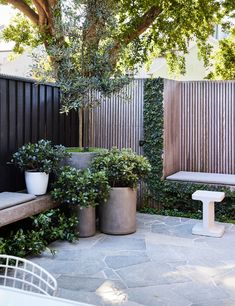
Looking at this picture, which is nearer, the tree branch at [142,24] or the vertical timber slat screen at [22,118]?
the vertical timber slat screen at [22,118]

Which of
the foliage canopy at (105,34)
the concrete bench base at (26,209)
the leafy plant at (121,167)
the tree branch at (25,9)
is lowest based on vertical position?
the concrete bench base at (26,209)

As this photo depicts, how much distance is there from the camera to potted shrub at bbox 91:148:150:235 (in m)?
5.73

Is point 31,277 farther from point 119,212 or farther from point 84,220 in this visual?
point 119,212

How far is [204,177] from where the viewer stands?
7047 mm

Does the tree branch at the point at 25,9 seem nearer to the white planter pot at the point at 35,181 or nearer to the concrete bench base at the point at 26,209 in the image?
the white planter pot at the point at 35,181

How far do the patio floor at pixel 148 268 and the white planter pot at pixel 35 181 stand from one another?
0.75m

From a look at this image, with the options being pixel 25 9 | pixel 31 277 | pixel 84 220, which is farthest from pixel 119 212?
pixel 25 9

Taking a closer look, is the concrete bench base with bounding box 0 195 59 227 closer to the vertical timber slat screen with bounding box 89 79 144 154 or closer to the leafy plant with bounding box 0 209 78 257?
the leafy plant with bounding box 0 209 78 257

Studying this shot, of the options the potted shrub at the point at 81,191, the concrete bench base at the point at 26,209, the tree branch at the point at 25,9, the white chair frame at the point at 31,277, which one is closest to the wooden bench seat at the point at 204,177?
the potted shrub at the point at 81,191

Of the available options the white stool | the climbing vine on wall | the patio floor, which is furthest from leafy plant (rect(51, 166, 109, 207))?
the climbing vine on wall

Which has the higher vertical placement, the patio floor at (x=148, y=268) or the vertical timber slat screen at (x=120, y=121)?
the vertical timber slat screen at (x=120, y=121)

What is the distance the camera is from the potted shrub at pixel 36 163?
5305 mm

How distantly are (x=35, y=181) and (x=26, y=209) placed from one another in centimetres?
57

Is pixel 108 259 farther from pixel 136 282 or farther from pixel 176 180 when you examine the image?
pixel 176 180
